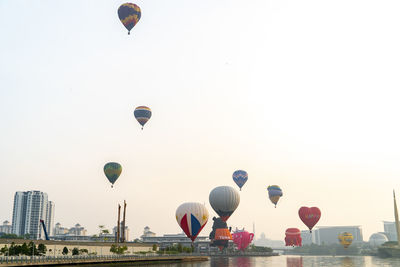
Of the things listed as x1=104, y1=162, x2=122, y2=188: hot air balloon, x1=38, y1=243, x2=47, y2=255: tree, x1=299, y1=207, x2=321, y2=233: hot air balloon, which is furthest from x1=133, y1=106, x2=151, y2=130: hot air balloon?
x1=299, y1=207, x2=321, y2=233: hot air balloon

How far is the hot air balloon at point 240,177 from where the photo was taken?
147250 millimetres

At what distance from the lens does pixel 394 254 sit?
18938cm

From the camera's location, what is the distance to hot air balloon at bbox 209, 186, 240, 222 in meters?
132

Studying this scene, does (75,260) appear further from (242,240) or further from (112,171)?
(242,240)

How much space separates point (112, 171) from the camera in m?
107

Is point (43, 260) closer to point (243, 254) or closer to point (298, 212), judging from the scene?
point (298, 212)

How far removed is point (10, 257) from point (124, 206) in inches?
2567

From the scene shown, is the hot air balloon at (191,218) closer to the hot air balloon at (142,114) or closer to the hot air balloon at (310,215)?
the hot air balloon at (142,114)

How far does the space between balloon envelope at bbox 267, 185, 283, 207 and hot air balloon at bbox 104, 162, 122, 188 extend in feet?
229

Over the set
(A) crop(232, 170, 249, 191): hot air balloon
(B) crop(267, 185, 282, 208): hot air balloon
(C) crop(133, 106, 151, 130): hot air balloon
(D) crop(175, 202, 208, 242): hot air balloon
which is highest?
(C) crop(133, 106, 151, 130): hot air balloon

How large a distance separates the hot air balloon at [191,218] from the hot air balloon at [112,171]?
22.6 metres

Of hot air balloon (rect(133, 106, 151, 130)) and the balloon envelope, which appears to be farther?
the balloon envelope

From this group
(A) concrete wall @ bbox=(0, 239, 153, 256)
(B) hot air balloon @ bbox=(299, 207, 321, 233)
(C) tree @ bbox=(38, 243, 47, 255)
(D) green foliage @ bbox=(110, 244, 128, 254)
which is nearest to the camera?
(C) tree @ bbox=(38, 243, 47, 255)

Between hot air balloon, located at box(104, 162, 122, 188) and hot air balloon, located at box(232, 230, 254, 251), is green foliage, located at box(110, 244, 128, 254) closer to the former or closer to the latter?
hot air balloon, located at box(104, 162, 122, 188)
